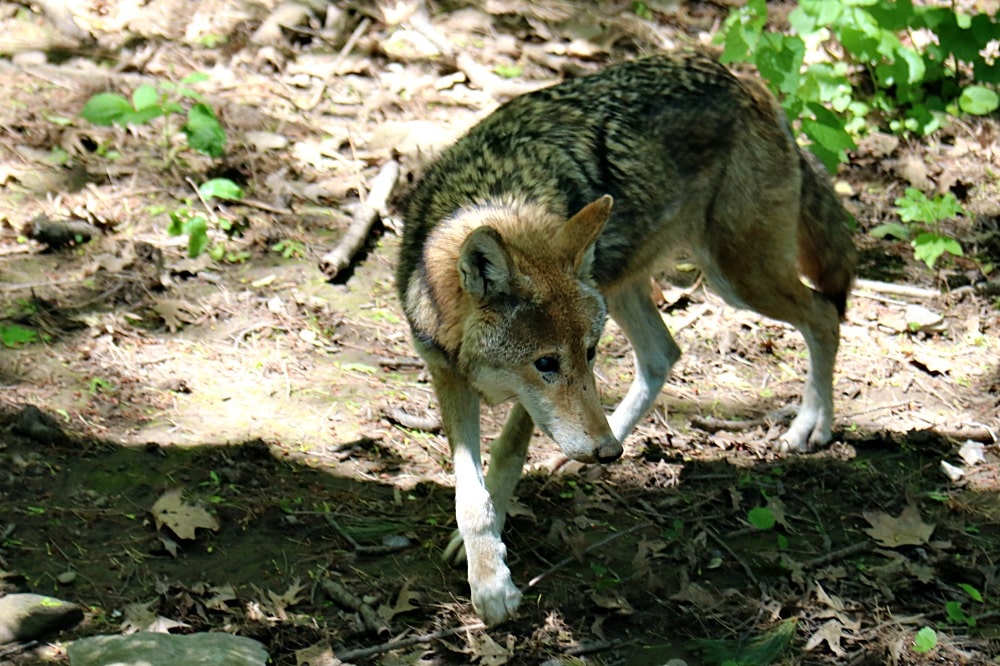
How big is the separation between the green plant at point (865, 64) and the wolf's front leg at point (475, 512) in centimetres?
368

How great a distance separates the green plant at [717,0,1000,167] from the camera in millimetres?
7289

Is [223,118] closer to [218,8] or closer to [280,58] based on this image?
[280,58]

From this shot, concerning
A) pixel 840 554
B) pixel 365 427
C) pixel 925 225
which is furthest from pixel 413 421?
pixel 925 225

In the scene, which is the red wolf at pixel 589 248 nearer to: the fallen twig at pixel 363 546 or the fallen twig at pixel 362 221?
the fallen twig at pixel 363 546

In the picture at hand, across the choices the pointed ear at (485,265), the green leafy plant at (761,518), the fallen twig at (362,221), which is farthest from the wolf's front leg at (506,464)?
the fallen twig at (362,221)

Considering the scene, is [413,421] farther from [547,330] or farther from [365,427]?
[547,330]

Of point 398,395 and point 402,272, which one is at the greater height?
point 402,272

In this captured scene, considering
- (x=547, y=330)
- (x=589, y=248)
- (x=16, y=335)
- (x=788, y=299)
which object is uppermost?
(x=589, y=248)

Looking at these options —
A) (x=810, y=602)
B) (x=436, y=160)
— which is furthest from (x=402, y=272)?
(x=810, y=602)

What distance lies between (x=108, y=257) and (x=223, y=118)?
1.90 metres

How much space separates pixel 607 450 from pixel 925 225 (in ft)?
15.4

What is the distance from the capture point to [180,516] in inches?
187

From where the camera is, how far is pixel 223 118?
8062 millimetres

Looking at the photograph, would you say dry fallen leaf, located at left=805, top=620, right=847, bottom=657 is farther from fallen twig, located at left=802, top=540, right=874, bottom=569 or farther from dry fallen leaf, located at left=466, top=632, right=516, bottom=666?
dry fallen leaf, located at left=466, top=632, right=516, bottom=666
